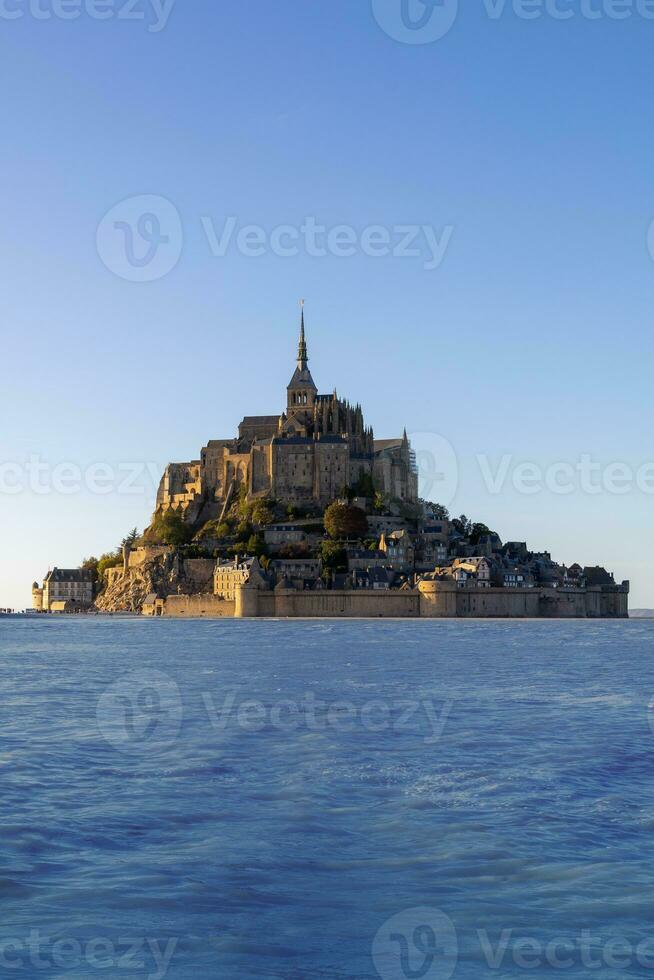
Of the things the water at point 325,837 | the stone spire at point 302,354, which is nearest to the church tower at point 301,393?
the stone spire at point 302,354

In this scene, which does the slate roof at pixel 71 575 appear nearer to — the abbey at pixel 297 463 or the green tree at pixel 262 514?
the abbey at pixel 297 463

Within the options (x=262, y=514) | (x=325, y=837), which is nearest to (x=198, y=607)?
(x=262, y=514)

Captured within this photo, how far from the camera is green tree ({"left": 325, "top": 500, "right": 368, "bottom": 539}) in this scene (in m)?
121

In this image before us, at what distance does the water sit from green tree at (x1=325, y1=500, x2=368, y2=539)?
8986 centimetres

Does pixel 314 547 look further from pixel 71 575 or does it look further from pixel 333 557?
pixel 71 575

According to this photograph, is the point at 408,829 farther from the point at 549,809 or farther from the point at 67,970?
the point at 67,970

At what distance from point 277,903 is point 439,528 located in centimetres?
11612

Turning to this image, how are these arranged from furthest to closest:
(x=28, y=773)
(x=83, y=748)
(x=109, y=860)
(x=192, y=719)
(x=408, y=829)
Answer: (x=192, y=719) < (x=83, y=748) < (x=28, y=773) < (x=408, y=829) < (x=109, y=860)

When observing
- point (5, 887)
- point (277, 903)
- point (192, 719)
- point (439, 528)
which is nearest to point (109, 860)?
point (5, 887)

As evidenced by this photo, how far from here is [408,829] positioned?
14.9 meters

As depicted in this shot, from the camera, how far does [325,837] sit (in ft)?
47.5

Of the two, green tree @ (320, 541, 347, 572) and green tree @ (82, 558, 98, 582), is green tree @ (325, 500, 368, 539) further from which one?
green tree @ (82, 558, 98, 582)

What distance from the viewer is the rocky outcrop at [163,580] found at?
411ft

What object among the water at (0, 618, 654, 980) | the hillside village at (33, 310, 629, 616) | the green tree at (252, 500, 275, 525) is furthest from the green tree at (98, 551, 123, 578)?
the water at (0, 618, 654, 980)
